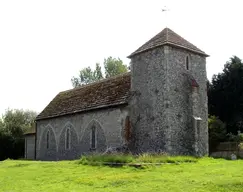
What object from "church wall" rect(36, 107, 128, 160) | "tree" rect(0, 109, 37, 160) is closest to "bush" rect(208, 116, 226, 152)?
"church wall" rect(36, 107, 128, 160)

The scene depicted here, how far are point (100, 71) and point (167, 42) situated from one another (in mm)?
41031

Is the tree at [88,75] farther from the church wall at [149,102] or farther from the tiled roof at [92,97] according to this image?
the church wall at [149,102]

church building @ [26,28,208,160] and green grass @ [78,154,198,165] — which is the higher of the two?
church building @ [26,28,208,160]

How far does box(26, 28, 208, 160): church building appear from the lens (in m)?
26.5

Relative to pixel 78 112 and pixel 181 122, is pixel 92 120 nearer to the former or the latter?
pixel 78 112

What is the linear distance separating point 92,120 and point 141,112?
6.13 meters

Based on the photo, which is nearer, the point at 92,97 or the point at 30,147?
the point at 92,97

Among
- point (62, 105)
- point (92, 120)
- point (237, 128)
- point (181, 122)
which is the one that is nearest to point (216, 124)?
point (237, 128)

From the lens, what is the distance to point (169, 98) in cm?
2636

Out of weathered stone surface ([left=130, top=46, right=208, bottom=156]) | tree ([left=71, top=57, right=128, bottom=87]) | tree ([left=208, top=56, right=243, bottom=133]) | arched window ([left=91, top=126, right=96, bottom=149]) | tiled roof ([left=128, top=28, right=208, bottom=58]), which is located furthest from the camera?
tree ([left=71, top=57, right=128, bottom=87])

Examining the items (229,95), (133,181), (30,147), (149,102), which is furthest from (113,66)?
(133,181)

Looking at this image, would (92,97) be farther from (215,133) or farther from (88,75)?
(88,75)

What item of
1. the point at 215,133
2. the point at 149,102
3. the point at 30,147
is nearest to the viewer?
the point at 149,102

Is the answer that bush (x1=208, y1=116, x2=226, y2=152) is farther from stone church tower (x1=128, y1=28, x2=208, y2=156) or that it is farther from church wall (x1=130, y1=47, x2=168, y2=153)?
church wall (x1=130, y1=47, x2=168, y2=153)
